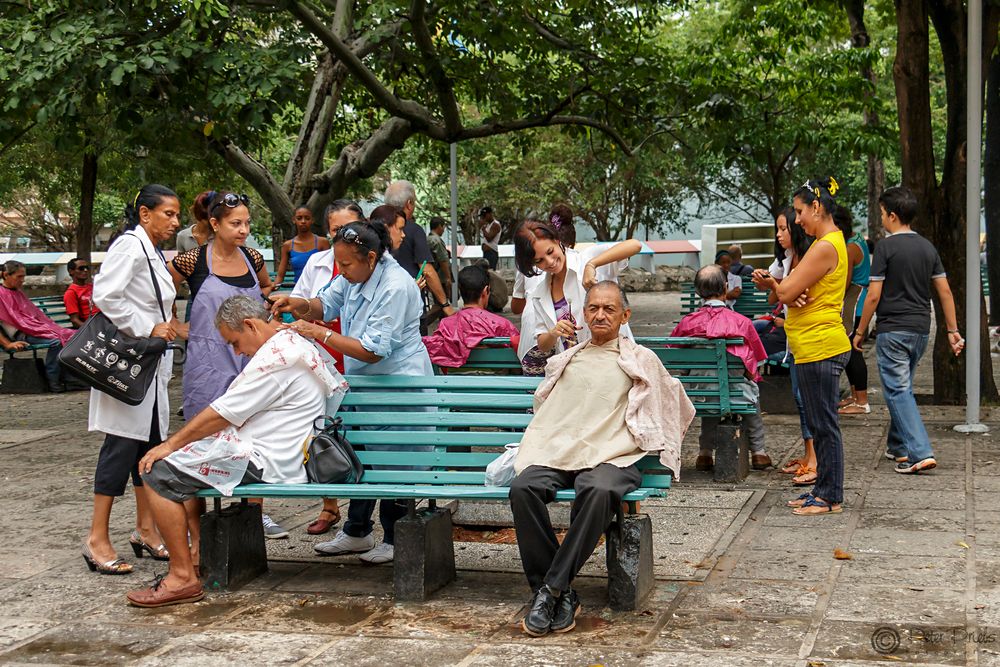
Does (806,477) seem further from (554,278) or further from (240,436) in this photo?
(240,436)

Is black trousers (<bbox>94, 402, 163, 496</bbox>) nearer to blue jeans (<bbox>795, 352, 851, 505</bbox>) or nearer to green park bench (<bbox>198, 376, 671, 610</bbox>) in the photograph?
green park bench (<bbox>198, 376, 671, 610</bbox>)

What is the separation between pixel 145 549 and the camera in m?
6.36

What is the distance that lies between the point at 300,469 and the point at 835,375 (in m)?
2.89

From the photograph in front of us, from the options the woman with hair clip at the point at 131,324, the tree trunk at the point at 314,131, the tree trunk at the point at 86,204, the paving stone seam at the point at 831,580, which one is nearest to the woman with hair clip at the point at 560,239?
the woman with hair clip at the point at 131,324

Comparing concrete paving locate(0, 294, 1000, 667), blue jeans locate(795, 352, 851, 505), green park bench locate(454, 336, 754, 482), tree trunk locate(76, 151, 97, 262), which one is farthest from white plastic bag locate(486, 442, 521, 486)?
tree trunk locate(76, 151, 97, 262)

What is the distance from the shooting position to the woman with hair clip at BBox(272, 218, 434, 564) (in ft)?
19.3

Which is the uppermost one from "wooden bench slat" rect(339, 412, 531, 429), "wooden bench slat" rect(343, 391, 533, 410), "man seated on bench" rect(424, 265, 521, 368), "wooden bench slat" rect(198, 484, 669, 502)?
"man seated on bench" rect(424, 265, 521, 368)

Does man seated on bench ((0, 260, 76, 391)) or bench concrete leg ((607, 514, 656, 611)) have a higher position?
man seated on bench ((0, 260, 76, 391))

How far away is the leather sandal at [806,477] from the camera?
24.3 ft

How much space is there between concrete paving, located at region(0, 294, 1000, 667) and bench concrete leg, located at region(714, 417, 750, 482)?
110 mm

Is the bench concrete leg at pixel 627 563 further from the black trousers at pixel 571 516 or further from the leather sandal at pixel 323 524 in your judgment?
the leather sandal at pixel 323 524

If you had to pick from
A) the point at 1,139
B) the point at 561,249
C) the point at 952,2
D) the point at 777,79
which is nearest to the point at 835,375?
the point at 561,249

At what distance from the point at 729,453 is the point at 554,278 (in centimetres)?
192

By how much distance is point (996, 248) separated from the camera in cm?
1636
